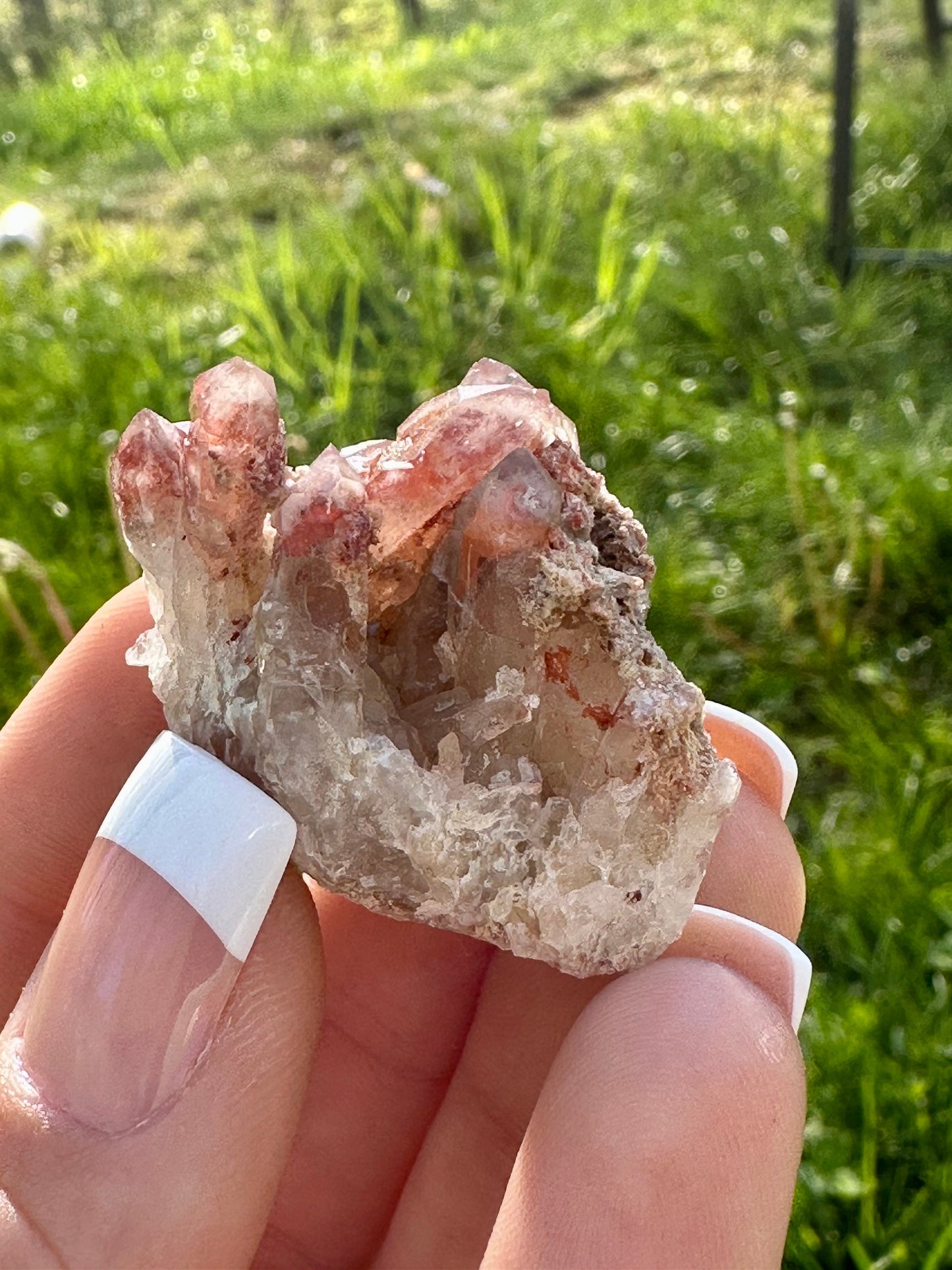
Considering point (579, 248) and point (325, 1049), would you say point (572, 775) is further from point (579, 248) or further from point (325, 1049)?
point (579, 248)

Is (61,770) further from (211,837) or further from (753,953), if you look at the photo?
(753,953)

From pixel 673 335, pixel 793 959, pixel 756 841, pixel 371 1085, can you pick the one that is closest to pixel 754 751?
pixel 756 841

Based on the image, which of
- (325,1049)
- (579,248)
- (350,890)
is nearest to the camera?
(350,890)

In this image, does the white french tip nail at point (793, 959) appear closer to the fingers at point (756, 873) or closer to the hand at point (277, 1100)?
the hand at point (277, 1100)

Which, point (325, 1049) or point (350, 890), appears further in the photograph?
point (325, 1049)

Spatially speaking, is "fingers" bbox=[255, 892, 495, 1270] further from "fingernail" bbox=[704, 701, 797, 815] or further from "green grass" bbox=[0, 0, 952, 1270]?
"green grass" bbox=[0, 0, 952, 1270]

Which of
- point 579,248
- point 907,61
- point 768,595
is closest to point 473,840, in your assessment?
point 768,595
